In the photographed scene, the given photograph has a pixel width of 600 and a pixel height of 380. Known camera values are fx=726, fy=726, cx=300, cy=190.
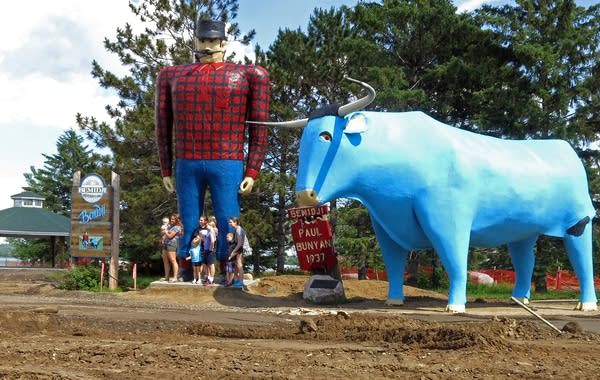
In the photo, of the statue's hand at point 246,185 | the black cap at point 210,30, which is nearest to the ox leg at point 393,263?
the statue's hand at point 246,185

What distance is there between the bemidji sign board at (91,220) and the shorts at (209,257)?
3316 mm

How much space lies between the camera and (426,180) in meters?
10.8

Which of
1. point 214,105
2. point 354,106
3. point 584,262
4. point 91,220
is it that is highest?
point 214,105

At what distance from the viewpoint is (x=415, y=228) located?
36.8 ft

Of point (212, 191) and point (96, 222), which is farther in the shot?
point (96, 222)

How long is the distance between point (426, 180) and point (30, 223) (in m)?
20.1

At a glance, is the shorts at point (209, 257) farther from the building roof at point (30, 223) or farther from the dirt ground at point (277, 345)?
the building roof at point (30, 223)

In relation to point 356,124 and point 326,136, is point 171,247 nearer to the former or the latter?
point 326,136

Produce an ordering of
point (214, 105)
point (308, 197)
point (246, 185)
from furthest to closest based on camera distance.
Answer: point (246, 185) → point (214, 105) → point (308, 197)

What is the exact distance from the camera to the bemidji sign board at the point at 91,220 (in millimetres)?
15703

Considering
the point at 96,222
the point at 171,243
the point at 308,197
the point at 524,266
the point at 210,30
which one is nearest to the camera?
the point at 308,197

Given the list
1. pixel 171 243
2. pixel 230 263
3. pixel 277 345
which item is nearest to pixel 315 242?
pixel 230 263

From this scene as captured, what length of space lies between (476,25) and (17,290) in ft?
52.9

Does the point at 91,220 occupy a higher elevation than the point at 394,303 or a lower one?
higher
